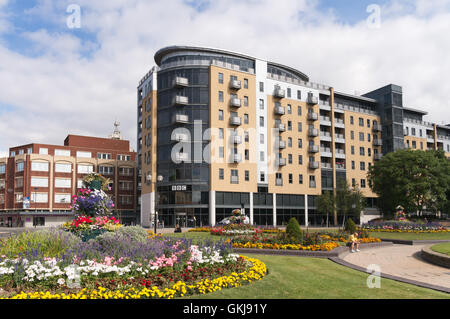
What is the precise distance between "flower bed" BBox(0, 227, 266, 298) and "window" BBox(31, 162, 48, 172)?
6608 cm

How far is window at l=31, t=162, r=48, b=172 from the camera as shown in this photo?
70.1m

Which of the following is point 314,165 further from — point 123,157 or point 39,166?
point 39,166

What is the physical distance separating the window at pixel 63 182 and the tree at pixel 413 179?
182ft

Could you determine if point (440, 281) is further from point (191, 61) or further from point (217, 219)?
point (191, 61)

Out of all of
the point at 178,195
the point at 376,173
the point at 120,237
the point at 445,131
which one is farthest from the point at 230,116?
the point at 445,131

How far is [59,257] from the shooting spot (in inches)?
401

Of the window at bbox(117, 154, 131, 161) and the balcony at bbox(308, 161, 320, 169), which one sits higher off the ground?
the window at bbox(117, 154, 131, 161)

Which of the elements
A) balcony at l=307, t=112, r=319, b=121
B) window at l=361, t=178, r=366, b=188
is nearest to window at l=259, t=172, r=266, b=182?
balcony at l=307, t=112, r=319, b=121

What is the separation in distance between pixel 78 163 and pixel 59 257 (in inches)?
2752

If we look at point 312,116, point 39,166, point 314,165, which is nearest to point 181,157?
point 314,165

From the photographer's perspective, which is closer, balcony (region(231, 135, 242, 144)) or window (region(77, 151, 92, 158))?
balcony (region(231, 135, 242, 144))

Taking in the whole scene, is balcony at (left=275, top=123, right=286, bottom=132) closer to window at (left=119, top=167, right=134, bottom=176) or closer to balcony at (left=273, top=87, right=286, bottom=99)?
balcony at (left=273, top=87, right=286, bottom=99)

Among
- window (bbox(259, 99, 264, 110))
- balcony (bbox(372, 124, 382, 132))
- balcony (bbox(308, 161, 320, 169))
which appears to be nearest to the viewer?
window (bbox(259, 99, 264, 110))

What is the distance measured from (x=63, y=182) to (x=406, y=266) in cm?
6864
